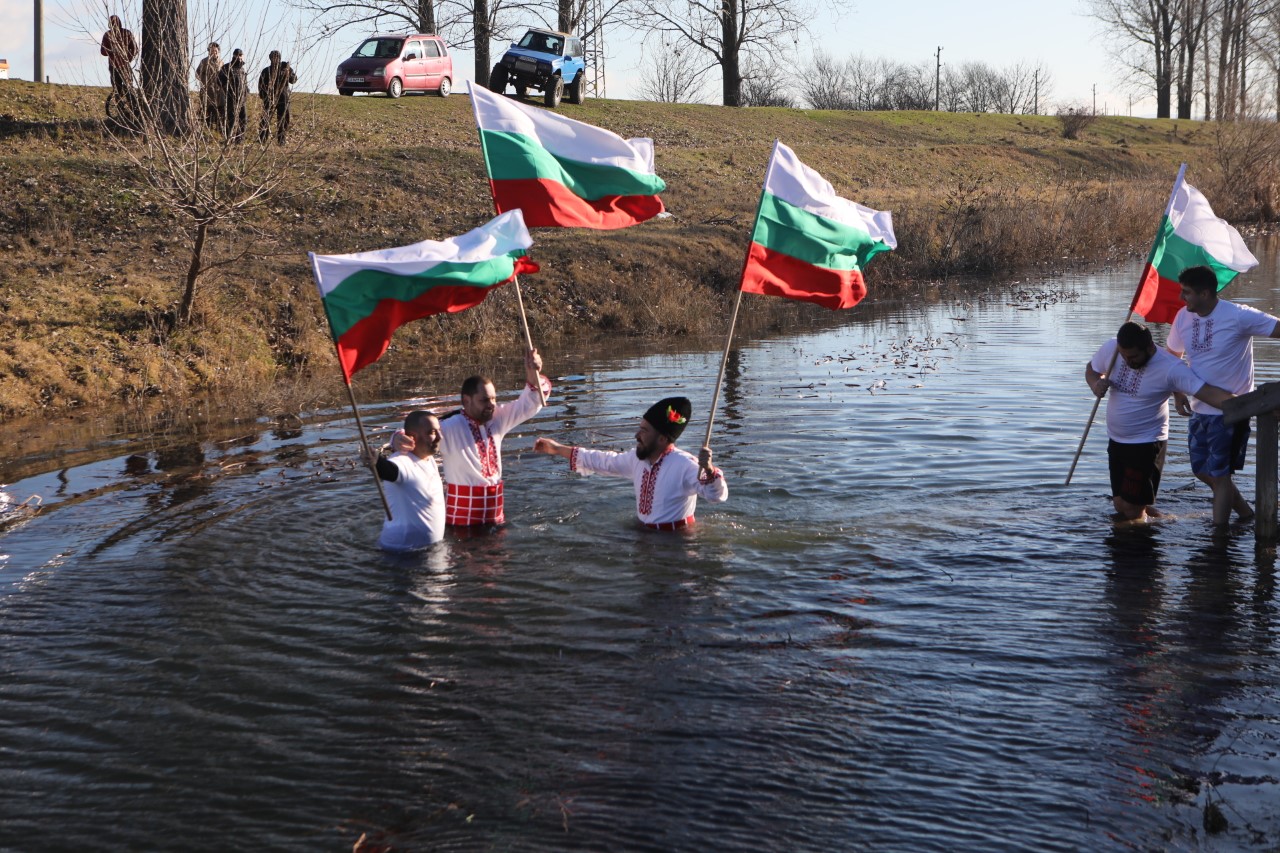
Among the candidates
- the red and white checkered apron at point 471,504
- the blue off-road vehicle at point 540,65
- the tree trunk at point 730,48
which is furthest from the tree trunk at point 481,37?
the red and white checkered apron at point 471,504

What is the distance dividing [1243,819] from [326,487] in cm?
871

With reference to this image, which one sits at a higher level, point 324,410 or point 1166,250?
point 1166,250

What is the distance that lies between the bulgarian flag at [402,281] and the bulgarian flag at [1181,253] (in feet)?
18.1

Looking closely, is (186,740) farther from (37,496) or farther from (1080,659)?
(37,496)

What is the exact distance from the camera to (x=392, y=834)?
5652 mm

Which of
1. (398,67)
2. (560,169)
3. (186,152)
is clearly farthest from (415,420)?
(398,67)

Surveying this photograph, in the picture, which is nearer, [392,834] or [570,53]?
[392,834]

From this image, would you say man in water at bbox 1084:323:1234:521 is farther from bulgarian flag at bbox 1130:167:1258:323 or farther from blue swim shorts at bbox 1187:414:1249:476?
bulgarian flag at bbox 1130:167:1258:323

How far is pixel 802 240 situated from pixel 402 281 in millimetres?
3149

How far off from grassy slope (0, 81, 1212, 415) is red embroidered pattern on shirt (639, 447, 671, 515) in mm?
8116

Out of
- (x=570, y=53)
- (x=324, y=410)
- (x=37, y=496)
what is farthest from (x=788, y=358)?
(x=570, y=53)

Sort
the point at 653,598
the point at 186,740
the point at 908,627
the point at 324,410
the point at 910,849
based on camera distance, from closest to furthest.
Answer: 1. the point at 910,849
2. the point at 186,740
3. the point at 908,627
4. the point at 653,598
5. the point at 324,410

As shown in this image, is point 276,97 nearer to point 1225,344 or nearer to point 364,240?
point 364,240

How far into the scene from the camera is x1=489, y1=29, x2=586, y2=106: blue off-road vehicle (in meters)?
40.9
